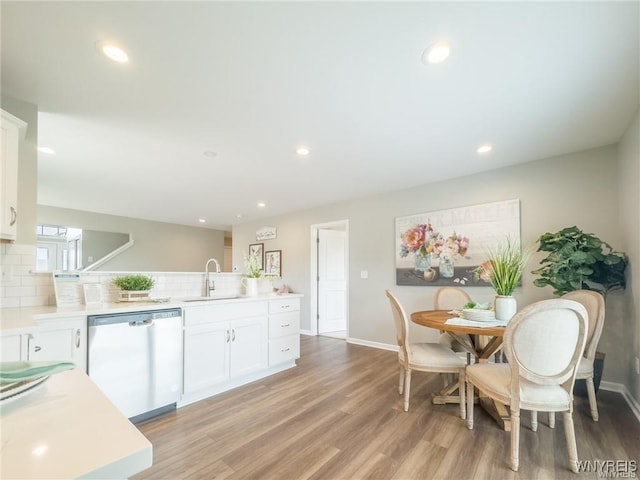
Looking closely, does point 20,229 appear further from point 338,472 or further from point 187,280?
point 338,472

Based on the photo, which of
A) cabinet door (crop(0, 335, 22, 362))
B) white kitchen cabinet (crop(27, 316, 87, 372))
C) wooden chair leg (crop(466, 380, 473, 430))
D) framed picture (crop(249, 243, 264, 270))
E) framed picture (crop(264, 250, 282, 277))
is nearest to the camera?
cabinet door (crop(0, 335, 22, 362))

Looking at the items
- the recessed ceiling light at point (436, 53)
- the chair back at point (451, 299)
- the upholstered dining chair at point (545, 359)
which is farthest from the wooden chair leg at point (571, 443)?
the recessed ceiling light at point (436, 53)

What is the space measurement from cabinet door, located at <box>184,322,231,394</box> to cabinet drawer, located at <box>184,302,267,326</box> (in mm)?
55

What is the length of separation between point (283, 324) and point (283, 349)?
0.94 ft

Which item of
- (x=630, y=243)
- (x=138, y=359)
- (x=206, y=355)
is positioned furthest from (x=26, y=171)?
(x=630, y=243)

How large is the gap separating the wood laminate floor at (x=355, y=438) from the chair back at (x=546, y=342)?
50cm

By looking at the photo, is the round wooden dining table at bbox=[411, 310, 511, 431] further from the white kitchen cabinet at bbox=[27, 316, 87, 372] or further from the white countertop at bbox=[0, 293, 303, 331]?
the white kitchen cabinet at bbox=[27, 316, 87, 372]

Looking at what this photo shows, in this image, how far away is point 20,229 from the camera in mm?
1993

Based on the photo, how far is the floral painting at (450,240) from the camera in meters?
3.40

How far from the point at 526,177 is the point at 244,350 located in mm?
3707

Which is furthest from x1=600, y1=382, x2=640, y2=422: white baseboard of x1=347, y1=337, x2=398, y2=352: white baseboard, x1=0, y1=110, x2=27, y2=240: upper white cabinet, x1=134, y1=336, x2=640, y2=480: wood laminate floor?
x1=0, y1=110, x2=27, y2=240: upper white cabinet

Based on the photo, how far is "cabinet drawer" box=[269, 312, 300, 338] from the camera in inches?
127

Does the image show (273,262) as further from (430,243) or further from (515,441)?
(515,441)

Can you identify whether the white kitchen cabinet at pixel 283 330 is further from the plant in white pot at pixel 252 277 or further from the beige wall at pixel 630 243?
the beige wall at pixel 630 243
